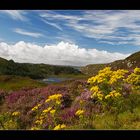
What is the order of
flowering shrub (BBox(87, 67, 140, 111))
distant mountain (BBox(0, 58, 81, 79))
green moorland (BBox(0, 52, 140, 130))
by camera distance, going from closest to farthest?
green moorland (BBox(0, 52, 140, 130)) < flowering shrub (BBox(87, 67, 140, 111)) < distant mountain (BBox(0, 58, 81, 79))

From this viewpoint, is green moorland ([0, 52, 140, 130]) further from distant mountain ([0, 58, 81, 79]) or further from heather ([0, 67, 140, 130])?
distant mountain ([0, 58, 81, 79])

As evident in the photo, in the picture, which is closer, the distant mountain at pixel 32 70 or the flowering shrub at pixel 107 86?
the flowering shrub at pixel 107 86

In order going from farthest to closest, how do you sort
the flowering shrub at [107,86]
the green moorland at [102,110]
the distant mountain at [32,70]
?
1. the distant mountain at [32,70]
2. the flowering shrub at [107,86]
3. the green moorland at [102,110]

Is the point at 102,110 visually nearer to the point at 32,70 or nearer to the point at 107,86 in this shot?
the point at 107,86

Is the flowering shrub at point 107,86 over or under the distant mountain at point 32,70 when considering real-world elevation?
under

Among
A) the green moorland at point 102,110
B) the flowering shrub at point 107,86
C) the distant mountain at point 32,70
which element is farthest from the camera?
the distant mountain at point 32,70

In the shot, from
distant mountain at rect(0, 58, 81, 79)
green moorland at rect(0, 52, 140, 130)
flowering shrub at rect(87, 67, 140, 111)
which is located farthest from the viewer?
distant mountain at rect(0, 58, 81, 79)

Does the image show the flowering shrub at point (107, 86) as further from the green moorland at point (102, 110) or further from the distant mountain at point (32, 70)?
the distant mountain at point (32, 70)

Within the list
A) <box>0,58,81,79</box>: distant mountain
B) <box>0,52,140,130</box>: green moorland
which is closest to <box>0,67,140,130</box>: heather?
<box>0,52,140,130</box>: green moorland

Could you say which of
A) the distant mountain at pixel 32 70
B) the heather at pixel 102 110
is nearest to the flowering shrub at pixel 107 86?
the heather at pixel 102 110

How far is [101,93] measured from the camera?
8859 mm
